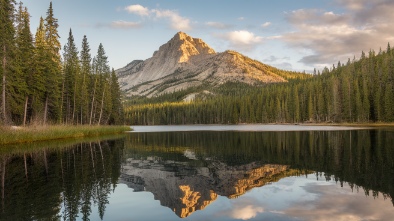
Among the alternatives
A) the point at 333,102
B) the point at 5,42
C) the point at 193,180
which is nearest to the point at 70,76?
the point at 5,42

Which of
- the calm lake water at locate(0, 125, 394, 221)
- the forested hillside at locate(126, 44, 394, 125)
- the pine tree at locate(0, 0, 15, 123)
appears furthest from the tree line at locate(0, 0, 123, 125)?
the forested hillside at locate(126, 44, 394, 125)

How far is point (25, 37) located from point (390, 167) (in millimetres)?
57361

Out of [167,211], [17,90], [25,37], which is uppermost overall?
[25,37]

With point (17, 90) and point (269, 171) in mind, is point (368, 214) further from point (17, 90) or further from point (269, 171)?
point (17, 90)

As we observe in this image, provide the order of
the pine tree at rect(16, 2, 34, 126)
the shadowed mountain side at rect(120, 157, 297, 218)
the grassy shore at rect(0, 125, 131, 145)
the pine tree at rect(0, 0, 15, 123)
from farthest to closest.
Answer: the pine tree at rect(16, 2, 34, 126) → the pine tree at rect(0, 0, 15, 123) → the grassy shore at rect(0, 125, 131, 145) → the shadowed mountain side at rect(120, 157, 297, 218)


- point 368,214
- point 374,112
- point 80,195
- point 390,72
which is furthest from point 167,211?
point 390,72

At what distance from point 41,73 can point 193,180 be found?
50318mm

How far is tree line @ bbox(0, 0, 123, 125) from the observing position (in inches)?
1725

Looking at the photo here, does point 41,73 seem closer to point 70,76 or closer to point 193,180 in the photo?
point 70,76

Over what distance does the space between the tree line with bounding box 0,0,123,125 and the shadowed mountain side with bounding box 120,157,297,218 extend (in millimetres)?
28940

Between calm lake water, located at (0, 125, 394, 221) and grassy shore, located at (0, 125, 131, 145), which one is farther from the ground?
grassy shore, located at (0, 125, 131, 145)

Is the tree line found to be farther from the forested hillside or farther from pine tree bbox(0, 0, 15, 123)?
the forested hillside

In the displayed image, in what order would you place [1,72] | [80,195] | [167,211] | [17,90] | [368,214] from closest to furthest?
[368,214]
[167,211]
[80,195]
[1,72]
[17,90]

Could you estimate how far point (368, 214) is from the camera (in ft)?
34.1
